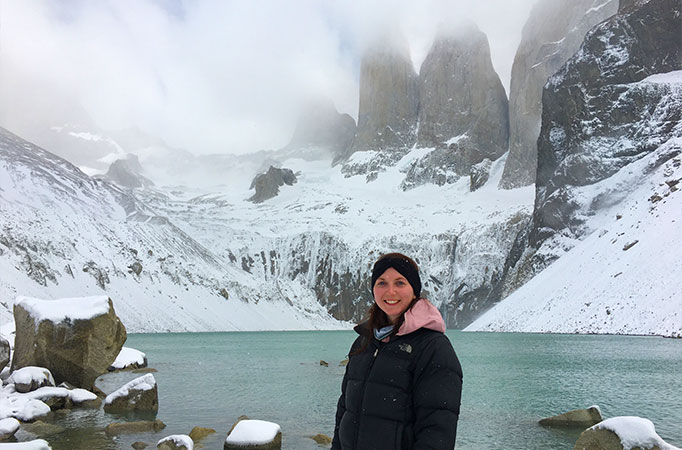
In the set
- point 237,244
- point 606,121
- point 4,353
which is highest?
point 606,121

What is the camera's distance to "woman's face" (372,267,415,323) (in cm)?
444

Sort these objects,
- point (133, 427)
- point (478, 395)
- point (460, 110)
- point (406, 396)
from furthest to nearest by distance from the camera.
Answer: point (460, 110) < point (478, 395) < point (133, 427) < point (406, 396)

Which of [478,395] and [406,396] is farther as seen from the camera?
[478,395]

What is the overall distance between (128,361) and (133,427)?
20762 millimetres

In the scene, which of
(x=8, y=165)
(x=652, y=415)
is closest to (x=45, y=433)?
(x=652, y=415)

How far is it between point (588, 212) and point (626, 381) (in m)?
61.6

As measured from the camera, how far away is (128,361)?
3450cm

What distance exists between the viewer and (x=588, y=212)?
262ft

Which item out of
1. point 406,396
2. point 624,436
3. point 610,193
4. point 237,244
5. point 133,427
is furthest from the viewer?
point 237,244

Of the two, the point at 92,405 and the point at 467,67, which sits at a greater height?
the point at 467,67

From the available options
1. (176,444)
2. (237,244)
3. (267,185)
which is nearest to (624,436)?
(176,444)

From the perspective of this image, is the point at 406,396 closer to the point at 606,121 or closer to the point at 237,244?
the point at 606,121

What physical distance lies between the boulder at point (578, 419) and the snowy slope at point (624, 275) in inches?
1296

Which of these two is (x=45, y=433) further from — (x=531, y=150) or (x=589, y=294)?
(x=531, y=150)
